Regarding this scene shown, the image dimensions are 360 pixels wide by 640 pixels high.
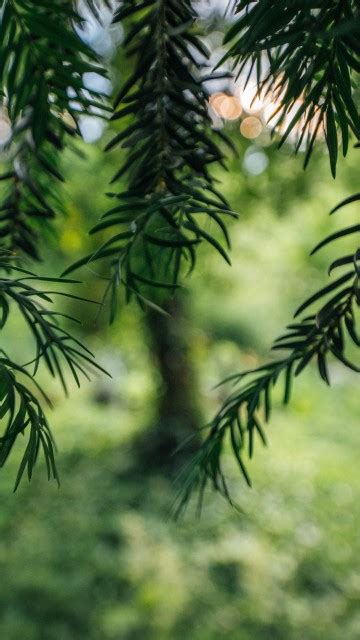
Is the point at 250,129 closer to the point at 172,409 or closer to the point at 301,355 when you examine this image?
the point at 301,355

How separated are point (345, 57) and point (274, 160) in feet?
4.55

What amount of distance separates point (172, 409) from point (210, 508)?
59 centimetres

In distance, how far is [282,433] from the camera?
170 inches

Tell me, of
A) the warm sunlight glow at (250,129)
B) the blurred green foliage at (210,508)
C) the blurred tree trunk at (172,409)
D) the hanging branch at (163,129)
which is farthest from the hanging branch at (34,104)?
the blurred tree trunk at (172,409)

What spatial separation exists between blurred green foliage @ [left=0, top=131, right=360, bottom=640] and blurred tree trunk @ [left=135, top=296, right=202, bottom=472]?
0.38ft

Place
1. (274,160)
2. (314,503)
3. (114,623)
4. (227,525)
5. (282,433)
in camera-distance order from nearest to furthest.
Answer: (274,160)
(114,623)
(227,525)
(314,503)
(282,433)

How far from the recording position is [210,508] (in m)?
3.04

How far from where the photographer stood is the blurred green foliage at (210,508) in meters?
2.02

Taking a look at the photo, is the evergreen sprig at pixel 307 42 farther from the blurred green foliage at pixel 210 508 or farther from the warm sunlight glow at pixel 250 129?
the warm sunlight glow at pixel 250 129

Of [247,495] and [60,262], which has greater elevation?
[60,262]

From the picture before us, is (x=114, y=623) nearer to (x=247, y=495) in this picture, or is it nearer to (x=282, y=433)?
(x=247, y=495)

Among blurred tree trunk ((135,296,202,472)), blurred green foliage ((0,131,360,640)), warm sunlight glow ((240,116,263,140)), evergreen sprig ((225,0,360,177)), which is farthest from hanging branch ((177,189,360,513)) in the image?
blurred tree trunk ((135,296,202,472))

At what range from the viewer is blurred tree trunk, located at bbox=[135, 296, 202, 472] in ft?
10.9

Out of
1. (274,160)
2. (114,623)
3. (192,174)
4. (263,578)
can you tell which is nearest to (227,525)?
(263,578)
